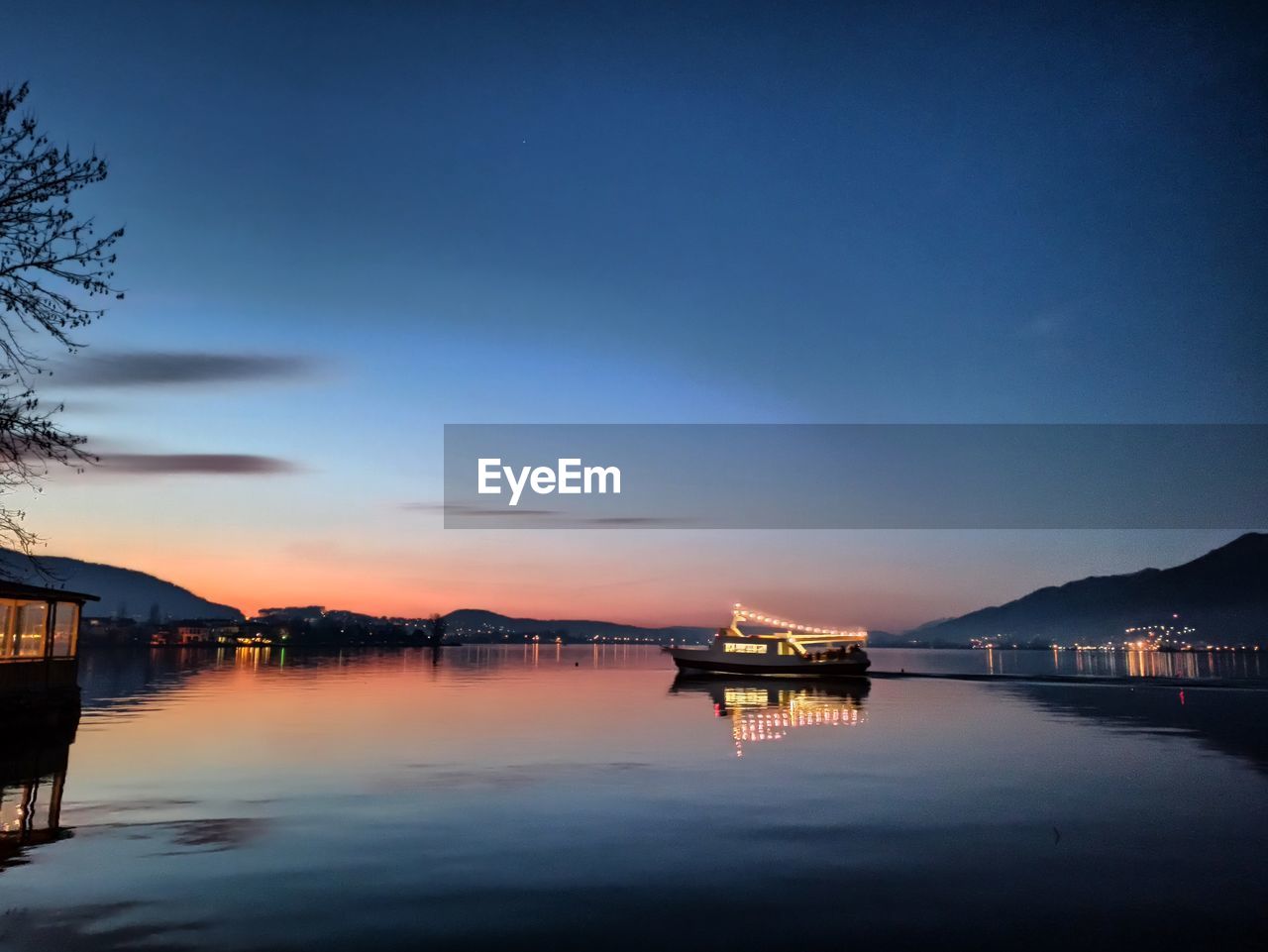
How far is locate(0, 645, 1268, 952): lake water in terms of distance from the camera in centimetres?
1248

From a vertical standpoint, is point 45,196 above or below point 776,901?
above

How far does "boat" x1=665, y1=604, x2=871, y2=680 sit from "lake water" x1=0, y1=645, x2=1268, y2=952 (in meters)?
48.4

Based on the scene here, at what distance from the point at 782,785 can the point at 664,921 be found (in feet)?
43.5

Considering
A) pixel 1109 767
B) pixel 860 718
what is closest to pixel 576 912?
pixel 1109 767

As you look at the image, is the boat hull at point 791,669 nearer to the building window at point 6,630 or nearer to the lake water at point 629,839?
the lake water at point 629,839

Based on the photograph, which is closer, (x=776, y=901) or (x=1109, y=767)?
(x=776, y=901)

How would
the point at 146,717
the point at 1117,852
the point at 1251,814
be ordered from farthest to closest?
the point at 146,717, the point at 1251,814, the point at 1117,852

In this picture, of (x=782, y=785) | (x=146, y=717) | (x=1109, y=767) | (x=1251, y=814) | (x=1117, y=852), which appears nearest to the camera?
(x=1117, y=852)

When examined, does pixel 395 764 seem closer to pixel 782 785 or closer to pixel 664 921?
pixel 782 785

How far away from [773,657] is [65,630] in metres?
66.2

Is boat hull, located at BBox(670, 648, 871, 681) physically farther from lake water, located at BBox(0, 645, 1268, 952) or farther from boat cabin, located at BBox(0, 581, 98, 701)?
boat cabin, located at BBox(0, 581, 98, 701)

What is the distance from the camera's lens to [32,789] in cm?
2283

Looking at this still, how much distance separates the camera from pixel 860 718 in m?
49.8

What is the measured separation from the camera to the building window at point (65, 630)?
36312 mm
